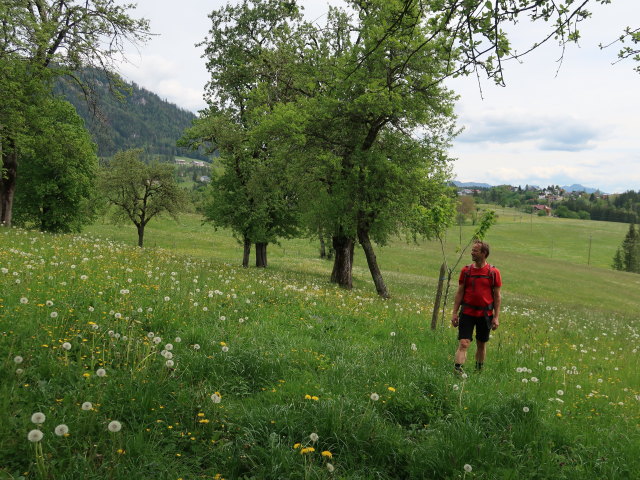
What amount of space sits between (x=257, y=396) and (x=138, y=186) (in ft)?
128

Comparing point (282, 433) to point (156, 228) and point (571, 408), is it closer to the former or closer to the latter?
point (571, 408)

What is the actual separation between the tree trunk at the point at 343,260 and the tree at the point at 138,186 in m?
22.0

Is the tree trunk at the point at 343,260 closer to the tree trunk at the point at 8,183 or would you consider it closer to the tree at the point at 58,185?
the tree trunk at the point at 8,183

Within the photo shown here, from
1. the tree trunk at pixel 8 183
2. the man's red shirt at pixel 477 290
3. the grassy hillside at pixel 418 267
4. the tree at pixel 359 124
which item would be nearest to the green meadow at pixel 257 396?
the man's red shirt at pixel 477 290

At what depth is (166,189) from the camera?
39.4 meters

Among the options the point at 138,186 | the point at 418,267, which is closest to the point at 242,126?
the point at 138,186

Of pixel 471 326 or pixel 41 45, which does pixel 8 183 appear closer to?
pixel 41 45

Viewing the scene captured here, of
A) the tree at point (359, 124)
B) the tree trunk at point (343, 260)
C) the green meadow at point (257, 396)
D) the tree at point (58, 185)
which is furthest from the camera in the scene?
the tree at point (58, 185)

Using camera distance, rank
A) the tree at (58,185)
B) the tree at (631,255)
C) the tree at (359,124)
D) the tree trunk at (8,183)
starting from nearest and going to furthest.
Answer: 1. the tree at (359,124)
2. the tree trunk at (8,183)
3. the tree at (58,185)
4. the tree at (631,255)

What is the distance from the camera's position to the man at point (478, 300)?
7.05m

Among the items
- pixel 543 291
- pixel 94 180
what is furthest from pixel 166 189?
pixel 543 291

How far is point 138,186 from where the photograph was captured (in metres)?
39.1

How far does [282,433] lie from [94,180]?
38.0 metres

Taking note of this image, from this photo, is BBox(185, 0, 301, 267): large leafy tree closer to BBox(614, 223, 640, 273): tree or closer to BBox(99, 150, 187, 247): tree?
BBox(99, 150, 187, 247): tree
